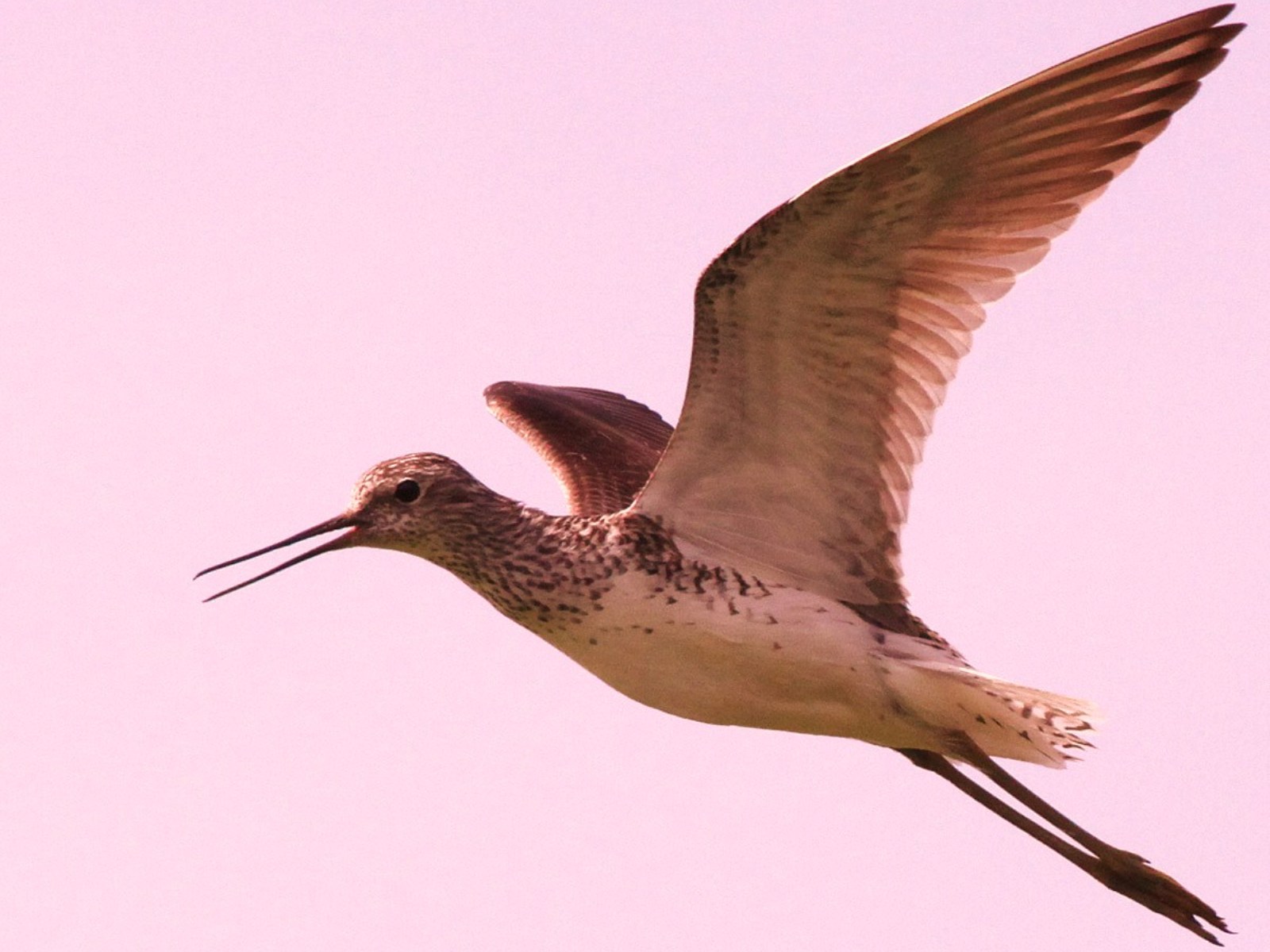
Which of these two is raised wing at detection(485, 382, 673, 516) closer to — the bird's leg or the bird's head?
the bird's head

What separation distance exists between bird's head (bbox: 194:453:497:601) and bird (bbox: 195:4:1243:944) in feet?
0.04

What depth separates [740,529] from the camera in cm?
873

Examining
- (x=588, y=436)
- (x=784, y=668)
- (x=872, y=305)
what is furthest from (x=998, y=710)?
(x=588, y=436)

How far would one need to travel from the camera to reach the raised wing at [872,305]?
7.42 meters

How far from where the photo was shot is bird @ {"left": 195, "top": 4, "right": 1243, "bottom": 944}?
7.67 m

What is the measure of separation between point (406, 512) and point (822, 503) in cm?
181

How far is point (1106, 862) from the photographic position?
9.13 metres

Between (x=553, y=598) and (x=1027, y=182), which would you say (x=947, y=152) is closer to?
(x=1027, y=182)

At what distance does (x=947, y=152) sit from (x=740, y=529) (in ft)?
6.39

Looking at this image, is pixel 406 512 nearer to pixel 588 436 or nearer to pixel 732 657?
pixel 732 657

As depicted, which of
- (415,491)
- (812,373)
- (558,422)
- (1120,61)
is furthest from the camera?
(558,422)

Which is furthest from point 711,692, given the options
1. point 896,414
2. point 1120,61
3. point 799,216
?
point 1120,61

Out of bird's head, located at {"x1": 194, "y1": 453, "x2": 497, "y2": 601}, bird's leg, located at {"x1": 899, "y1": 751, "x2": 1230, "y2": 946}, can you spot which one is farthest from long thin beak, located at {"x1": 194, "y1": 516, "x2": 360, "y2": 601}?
bird's leg, located at {"x1": 899, "y1": 751, "x2": 1230, "y2": 946}

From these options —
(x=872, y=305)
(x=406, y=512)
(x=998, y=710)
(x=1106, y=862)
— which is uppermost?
(x=872, y=305)
